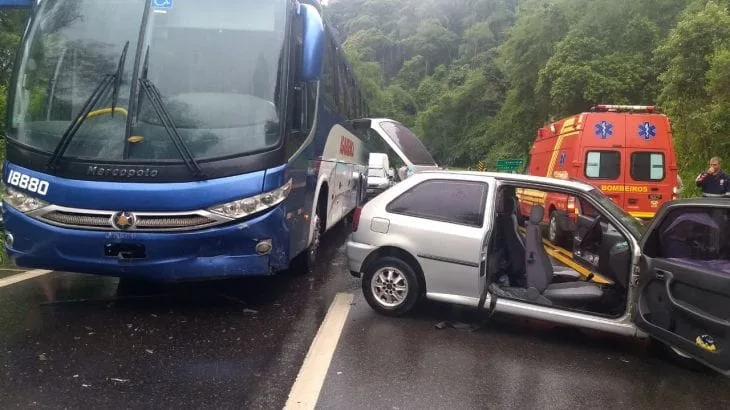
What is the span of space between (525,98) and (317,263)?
3424cm

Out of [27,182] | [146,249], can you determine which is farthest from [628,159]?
[27,182]

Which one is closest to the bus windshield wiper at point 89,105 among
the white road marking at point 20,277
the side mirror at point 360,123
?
the white road marking at point 20,277

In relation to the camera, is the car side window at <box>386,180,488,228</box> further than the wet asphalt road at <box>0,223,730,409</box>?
Yes

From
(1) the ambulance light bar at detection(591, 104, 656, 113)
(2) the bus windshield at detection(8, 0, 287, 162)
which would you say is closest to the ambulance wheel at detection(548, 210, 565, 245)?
(1) the ambulance light bar at detection(591, 104, 656, 113)

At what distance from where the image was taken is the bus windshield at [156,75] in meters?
5.64

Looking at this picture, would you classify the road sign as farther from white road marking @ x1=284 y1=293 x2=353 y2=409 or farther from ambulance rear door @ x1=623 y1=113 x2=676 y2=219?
white road marking @ x1=284 y1=293 x2=353 y2=409

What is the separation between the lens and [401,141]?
1198cm

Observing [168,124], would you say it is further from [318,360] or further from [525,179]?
[525,179]

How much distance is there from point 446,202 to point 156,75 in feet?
9.64

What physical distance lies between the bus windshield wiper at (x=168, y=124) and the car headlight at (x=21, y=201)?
1252mm

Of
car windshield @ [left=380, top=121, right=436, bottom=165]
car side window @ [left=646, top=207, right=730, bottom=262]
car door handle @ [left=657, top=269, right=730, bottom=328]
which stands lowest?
car door handle @ [left=657, top=269, right=730, bottom=328]

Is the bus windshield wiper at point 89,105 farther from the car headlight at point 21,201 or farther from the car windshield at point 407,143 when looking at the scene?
the car windshield at point 407,143

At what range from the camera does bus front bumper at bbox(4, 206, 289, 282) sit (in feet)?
18.2

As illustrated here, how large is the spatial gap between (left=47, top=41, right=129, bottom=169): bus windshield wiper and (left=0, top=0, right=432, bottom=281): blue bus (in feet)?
0.04
